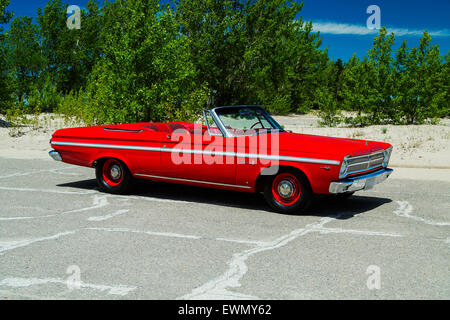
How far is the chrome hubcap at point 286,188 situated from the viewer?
20.4 feet

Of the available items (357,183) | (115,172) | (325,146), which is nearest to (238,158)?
(325,146)

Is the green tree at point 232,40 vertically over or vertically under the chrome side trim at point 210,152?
over

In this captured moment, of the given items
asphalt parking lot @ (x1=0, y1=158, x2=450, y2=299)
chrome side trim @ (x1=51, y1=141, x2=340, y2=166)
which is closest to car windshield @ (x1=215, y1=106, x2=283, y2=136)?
chrome side trim @ (x1=51, y1=141, x2=340, y2=166)

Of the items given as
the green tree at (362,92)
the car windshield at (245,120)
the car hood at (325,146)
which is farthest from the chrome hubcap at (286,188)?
the green tree at (362,92)

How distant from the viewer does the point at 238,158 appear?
6.34m

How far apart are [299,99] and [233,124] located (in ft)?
125

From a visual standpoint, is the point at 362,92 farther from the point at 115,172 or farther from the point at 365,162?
the point at 115,172

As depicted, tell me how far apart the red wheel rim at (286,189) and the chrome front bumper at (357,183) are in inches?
20.0

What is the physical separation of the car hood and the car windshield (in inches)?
22.5

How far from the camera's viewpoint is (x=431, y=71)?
18.9m

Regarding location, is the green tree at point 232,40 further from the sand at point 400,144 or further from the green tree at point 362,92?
the sand at point 400,144

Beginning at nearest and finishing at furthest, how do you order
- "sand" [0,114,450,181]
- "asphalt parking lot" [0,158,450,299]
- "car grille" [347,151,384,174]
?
"asphalt parking lot" [0,158,450,299]
"car grille" [347,151,384,174]
"sand" [0,114,450,181]

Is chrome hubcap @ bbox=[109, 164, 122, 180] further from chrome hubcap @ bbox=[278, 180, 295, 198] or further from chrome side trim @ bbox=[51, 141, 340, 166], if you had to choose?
chrome hubcap @ bbox=[278, 180, 295, 198]

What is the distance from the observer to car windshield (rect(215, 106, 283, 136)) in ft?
22.4
